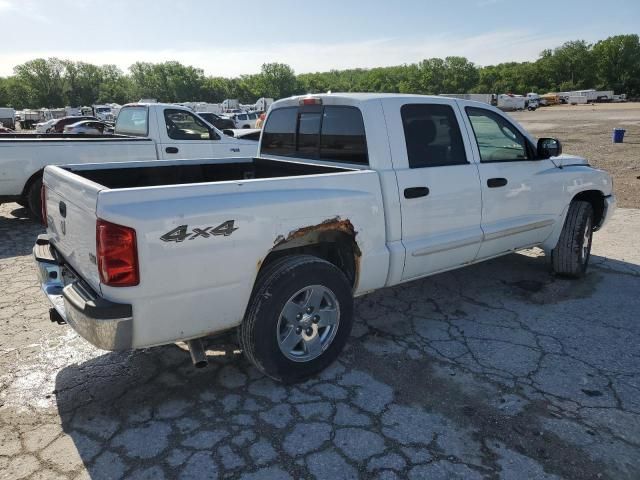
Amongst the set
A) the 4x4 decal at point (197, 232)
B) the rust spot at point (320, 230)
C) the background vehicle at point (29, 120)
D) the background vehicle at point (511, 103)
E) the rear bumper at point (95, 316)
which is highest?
the background vehicle at point (511, 103)

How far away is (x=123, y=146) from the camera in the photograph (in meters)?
7.84

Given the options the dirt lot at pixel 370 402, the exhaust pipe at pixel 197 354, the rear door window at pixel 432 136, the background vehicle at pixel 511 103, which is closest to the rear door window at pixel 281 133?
the rear door window at pixel 432 136

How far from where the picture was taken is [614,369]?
11.2 feet

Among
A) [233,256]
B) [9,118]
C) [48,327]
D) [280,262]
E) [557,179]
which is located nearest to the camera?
[233,256]

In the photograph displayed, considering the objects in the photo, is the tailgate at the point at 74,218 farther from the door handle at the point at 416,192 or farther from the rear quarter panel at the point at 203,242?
the door handle at the point at 416,192

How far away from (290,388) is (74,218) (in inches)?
66.8

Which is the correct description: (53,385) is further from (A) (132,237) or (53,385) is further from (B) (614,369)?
(B) (614,369)

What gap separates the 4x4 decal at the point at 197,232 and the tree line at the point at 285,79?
115 m

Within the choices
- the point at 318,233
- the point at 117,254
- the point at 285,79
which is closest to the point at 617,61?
the point at 285,79

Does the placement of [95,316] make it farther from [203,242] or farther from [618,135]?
[618,135]

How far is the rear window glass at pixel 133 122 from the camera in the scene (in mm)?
8633

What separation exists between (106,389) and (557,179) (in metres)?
4.34

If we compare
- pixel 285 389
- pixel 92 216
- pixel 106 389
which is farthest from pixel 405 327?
pixel 92 216

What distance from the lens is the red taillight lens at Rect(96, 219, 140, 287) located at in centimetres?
240
